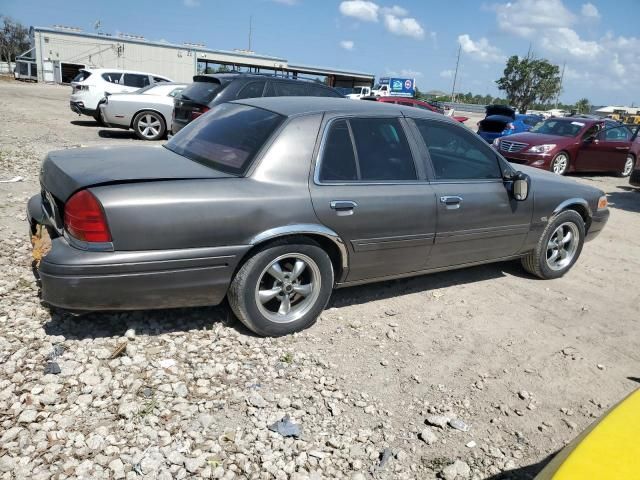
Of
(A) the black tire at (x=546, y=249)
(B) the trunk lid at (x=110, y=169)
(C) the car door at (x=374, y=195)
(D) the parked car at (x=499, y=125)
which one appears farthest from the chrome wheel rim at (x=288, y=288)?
(D) the parked car at (x=499, y=125)


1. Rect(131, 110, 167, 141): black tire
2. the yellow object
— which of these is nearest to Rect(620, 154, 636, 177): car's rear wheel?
Rect(131, 110, 167, 141): black tire

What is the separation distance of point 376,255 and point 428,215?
0.52 m

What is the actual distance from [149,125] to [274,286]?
34.4 feet

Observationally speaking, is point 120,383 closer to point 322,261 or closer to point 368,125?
point 322,261

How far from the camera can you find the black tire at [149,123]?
12.5 m

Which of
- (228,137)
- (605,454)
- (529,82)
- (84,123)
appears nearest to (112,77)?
(84,123)

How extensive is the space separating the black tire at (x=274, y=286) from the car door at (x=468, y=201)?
102 centimetres

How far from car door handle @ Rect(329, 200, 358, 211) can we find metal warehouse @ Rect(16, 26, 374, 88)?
129 feet

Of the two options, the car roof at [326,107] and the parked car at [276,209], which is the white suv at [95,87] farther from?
the parked car at [276,209]

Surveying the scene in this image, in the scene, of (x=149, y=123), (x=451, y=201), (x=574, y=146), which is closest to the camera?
(x=451, y=201)

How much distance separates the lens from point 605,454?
1.64m

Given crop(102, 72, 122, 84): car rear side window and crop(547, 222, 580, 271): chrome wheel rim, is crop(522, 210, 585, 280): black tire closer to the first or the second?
crop(547, 222, 580, 271): chrome wheel rim

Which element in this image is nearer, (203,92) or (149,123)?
(203,92)

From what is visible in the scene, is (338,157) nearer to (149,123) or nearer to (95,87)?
Answer: (149,123)
